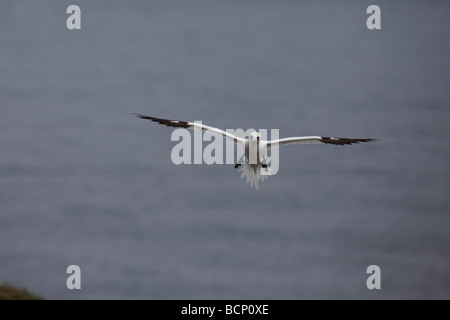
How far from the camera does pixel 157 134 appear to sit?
4591 centimetres

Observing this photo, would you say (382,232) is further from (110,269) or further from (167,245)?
(110,269)

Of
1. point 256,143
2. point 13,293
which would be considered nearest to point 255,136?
point 256,143

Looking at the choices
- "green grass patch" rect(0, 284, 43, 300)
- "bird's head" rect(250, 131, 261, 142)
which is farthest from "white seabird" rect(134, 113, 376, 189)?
"green grass patch" rect(0, 284, 43, 300)

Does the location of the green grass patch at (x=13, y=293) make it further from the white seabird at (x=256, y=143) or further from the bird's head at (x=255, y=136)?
the bird's head at (x=255, y=136)

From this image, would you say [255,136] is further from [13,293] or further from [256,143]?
[13,293]

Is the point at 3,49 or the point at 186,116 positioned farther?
the point at 3,49

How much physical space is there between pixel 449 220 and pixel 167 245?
1238 centimetres

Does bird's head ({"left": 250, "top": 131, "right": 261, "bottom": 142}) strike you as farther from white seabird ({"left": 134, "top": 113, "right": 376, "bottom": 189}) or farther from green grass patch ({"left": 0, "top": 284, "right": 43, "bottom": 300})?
green grass patch ({"left": 0, "top": 284, "right": 43, "bottom": 300})

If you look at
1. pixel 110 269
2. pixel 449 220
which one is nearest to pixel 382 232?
pixel 449 220

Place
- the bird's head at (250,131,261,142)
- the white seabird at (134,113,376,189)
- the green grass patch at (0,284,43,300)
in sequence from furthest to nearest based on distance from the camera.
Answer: the white seabird at (134,113,376,189), the bird's head at (250,131,261,142), the green grass patch at (0,284,43,300)

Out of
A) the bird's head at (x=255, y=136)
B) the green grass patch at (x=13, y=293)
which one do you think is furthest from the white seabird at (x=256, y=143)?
the green grass patch at (x=13, y=293)

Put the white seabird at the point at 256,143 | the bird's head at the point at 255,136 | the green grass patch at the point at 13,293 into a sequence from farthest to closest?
the white seabird at the point at 256,143 < the bird's head at the point at 255,136 < the green grass patch at the point at 13,293

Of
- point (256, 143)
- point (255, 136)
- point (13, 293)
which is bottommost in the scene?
point (13, 293)

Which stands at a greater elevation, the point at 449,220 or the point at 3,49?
the point at 3,49
